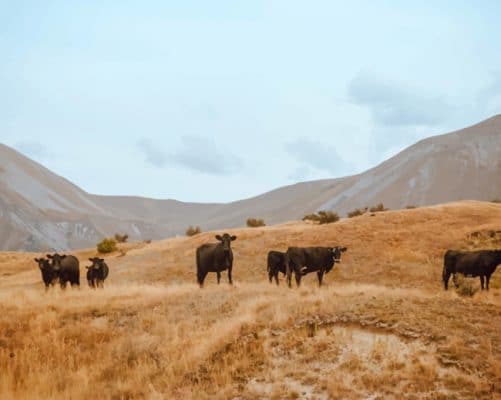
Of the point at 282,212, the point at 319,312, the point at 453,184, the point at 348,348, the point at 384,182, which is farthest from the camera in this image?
the point at 282,212

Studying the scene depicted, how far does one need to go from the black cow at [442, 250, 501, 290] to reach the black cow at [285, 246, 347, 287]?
503cm

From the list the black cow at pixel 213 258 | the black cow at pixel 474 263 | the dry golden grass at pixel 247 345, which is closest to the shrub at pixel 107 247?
the black cow at pixel 213 258

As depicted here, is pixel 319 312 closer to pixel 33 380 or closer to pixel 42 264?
pixel 33 380

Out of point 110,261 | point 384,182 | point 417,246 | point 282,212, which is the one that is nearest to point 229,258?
point 417,246

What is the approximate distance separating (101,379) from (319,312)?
17.9 feet

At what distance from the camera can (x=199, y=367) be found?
12.2 metres

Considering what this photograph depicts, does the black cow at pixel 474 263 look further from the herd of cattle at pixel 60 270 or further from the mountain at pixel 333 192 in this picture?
the mountain at pixel 333 192

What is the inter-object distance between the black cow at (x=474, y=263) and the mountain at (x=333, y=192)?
98.4 meters

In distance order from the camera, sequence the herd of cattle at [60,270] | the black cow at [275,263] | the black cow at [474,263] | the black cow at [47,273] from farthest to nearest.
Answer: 1. the black cow at [275,263]
2. the black cow at [47,273]
3. the herd of cattle at [60,270]
4. the black cow at [474,263]

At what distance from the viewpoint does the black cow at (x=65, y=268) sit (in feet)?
83.4

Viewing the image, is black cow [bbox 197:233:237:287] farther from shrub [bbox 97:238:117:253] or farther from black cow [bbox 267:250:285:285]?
shrub [bbox 97:238:117:253]

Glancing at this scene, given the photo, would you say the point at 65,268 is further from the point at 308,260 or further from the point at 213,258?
the point at 308,260

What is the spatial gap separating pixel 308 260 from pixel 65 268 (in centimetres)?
1104

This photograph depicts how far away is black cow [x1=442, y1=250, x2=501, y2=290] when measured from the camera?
77.9 ft
